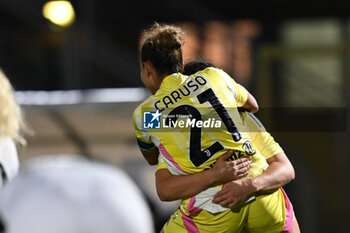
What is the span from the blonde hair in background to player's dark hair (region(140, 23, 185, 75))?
437 mm

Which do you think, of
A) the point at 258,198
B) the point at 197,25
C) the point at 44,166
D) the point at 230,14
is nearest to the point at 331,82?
the point at 197,25

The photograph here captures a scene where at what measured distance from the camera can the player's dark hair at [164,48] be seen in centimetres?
201

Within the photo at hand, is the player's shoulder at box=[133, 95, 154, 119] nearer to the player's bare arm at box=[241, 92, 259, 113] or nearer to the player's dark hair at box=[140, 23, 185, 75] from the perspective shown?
the player's dark hair at box=[140, 23, 185, 75]

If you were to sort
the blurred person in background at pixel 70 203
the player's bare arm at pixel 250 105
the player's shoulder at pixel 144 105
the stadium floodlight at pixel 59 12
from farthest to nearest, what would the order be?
the stadium floodlight at pixel 59 12
the player's bare arm at pixel 250 105
the player's shoulder at pixel 144 105
the blurred person in background at pixel 70 203

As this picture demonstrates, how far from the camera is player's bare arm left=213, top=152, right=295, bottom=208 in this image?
198 cm

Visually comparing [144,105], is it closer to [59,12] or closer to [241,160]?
[241,160]

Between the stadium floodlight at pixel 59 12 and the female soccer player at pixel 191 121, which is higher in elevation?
the stadium floodlight at pixel 59 12

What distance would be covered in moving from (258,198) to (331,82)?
4.40 metres

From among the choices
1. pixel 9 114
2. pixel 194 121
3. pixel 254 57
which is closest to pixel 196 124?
pixel 194 121

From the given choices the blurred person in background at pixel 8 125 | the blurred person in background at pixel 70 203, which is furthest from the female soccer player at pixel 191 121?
the blurred person in background at pixel 70 203

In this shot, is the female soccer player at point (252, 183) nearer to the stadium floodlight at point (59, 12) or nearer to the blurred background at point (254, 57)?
the blurred background at point (254, 57)

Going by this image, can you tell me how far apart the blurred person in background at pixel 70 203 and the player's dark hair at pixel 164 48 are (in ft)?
3.51

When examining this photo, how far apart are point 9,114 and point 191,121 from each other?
0.58 metres

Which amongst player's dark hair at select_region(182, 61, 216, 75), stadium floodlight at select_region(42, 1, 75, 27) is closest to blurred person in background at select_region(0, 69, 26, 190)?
player's dark hair at select_region(182, 61, 216, 75)
